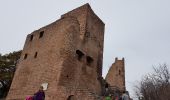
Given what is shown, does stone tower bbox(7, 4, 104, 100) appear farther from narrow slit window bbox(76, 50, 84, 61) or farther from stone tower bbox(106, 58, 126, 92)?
stone tower bbox(106, 58, 126, 92)

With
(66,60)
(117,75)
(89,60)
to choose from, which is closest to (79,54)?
(89,60)

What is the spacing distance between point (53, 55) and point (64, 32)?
177cm

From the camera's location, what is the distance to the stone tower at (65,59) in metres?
14.1

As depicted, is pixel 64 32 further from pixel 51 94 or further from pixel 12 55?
pixel 12 55

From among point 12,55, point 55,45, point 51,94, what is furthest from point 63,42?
point 12,55

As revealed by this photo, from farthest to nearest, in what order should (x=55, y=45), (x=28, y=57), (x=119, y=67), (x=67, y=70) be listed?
1. (x=119, y=67)
2. (x=28, y=57)
3. (x=55, y=45)
4. (x=67, y=70)

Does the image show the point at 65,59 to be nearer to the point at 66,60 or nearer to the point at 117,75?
the point at 66,60

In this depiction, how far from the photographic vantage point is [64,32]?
51.8ft

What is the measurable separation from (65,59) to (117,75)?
12.5 meters

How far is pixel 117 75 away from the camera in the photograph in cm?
2589

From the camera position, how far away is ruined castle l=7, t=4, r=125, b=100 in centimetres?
1404

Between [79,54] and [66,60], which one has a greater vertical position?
[79,54]

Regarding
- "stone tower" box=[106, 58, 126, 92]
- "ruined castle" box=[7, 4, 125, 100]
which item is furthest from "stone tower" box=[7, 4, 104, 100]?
"stone tower" box=[106, 58, 126, 92]

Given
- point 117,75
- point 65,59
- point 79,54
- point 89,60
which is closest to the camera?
point 65,59
